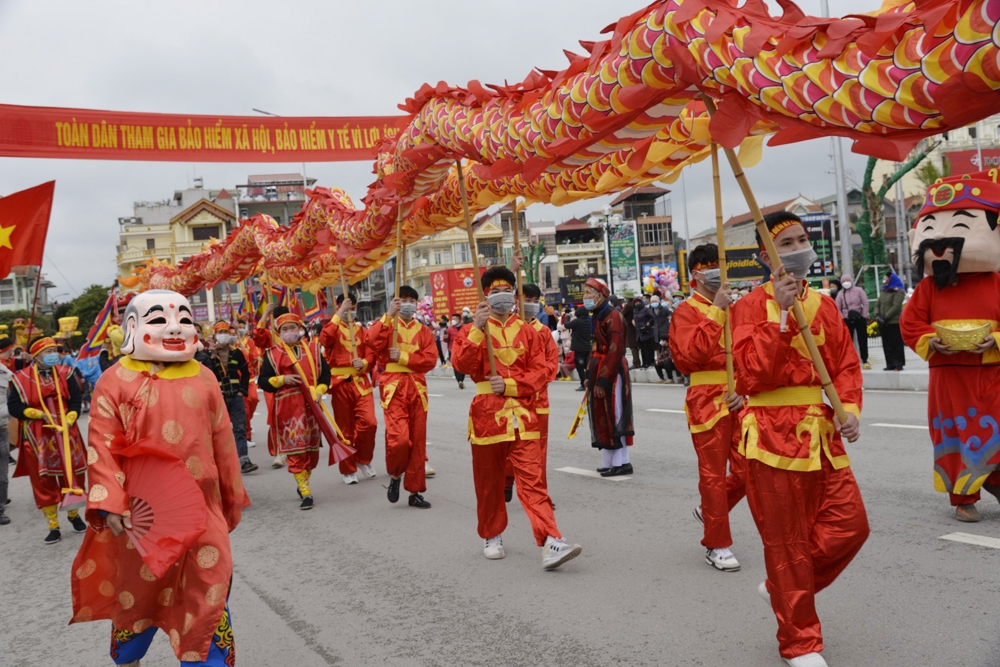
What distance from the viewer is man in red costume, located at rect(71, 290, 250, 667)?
3475 millimetres

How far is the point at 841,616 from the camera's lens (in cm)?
400

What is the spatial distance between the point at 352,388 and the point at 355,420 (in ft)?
1.12

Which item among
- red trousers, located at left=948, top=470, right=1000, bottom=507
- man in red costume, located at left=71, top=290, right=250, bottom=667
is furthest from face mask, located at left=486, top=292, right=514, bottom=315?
red trousers, located at left=948, top=470, right=1000, bottom=507

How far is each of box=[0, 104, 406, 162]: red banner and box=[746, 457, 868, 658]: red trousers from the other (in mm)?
7278

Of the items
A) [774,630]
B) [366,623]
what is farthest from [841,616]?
[366,623]

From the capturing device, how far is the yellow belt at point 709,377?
17.6 ft

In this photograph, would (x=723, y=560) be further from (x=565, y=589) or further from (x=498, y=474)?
(x=498, y=474)

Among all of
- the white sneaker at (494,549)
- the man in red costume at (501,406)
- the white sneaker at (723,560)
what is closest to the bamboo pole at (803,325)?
the white sneaker at (723,560)

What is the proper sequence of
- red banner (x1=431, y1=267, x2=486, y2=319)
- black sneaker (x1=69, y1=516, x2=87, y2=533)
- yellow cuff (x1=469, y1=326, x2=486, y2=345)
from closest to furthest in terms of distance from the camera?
yellow cuff (x1=469, y1=326, x2=486, y2=345) < black sneaker (x1=69, y1=516, x2=87, y2=533) < red banner (x1=431, y1=267, x2=486, y2=319)

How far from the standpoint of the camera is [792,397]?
3.66m

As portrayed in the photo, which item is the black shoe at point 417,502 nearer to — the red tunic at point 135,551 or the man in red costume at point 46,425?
the man in red costume at point 46,425

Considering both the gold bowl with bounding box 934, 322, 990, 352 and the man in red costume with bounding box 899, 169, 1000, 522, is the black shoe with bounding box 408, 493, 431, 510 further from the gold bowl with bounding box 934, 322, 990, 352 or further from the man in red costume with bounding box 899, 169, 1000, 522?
the gold bowl with bounding box 934, 322, 990, 352

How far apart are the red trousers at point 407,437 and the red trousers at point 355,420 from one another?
40.7 inches

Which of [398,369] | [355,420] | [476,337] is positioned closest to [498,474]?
[476,337]
